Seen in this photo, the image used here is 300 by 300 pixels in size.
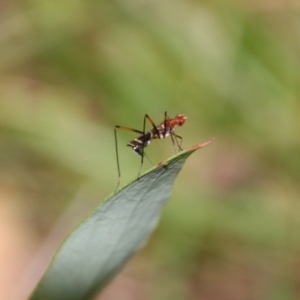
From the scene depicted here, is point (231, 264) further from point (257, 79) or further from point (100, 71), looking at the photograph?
point (100, 71)

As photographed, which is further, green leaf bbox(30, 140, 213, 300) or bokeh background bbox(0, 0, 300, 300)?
bokeh background bbox(0, 0, 300, 300)

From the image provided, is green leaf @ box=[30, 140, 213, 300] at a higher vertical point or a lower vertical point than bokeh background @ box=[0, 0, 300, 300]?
lower

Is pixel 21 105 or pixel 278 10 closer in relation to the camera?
pixel 21 105

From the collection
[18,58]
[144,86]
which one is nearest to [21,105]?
[18,58]

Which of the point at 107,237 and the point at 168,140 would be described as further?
the point at 168,140
